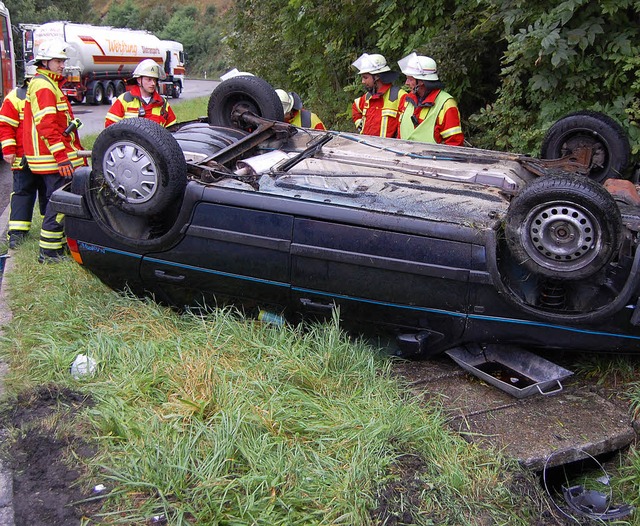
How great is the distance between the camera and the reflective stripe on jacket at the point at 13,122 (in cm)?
562

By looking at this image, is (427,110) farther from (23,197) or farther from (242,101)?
(23,197)

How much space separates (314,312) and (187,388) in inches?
32.5

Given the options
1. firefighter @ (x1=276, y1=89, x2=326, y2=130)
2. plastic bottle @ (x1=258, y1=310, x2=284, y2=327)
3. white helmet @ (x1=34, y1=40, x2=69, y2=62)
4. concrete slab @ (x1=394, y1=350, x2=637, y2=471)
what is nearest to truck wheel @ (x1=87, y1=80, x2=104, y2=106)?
white helmet @ (x1=34, y1=40, x2=69, y2=62)

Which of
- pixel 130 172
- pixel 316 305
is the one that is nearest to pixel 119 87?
pixel 130 172

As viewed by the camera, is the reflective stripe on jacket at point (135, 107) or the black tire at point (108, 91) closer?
the reflective stripe on jacket at point (135, 107)

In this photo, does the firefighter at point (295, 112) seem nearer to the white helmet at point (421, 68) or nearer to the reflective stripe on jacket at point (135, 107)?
the white helmet at point (421, 68)

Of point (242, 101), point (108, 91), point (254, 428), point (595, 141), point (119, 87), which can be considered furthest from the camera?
point (119, 87)

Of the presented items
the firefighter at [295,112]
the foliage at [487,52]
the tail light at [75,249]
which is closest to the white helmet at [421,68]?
the foliage at [487,52]

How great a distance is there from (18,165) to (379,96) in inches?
125

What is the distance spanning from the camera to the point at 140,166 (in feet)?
12.1

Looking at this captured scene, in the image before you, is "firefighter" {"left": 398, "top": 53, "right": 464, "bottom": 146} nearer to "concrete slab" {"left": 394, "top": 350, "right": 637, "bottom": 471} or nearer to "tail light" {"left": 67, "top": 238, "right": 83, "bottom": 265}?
"concrete slab" {"left": 394, "top": 350, "right": 637, "bottom": 471}

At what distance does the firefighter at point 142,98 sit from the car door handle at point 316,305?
9.73 feet

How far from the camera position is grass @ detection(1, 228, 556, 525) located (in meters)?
2.55

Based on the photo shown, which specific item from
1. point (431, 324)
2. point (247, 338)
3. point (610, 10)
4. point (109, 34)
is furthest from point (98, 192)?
point (109, 34)
